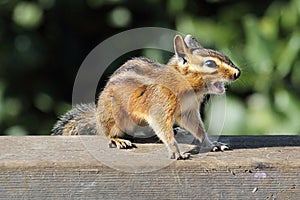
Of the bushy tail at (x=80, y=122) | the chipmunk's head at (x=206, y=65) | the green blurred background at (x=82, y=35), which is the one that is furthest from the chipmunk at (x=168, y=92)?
the green blurred background at (x=82, y=35)

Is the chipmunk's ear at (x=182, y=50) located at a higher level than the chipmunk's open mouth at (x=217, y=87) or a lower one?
higher

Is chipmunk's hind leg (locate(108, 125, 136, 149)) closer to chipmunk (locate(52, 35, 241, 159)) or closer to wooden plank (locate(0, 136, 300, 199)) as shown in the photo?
chipmunk (locate(52, 35, 241, 159))

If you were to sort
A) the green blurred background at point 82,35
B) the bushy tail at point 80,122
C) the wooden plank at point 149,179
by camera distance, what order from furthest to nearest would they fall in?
the green blurred background at point 82,35 < the bushy tail at point 80,122 < the wooden plank at point 149,179

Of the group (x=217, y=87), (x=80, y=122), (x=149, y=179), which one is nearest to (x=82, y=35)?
(x=80, y=122)

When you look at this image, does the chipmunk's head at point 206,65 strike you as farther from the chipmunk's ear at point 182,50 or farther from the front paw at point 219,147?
the front paw at point 219,147

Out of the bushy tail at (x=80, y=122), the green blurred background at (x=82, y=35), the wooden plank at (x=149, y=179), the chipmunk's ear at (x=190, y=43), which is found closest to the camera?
the wooden plank at (x=149, y=179)

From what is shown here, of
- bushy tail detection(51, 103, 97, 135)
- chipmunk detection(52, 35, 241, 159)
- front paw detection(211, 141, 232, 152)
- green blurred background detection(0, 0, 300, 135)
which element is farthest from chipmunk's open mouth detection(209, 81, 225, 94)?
green blurred background detection(0, 0, 300, 135)

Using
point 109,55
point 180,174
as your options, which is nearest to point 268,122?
point 109,55

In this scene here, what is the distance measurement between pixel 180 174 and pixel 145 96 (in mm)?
207

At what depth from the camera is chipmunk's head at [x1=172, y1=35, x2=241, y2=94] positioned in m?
1.61

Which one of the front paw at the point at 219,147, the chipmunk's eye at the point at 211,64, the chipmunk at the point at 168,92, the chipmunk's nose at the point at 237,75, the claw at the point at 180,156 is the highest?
the chipmunk's eye at the point at 211,64

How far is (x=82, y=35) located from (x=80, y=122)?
5.18 ft

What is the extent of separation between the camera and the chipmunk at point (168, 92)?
1.63m

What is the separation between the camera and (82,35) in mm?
3539
